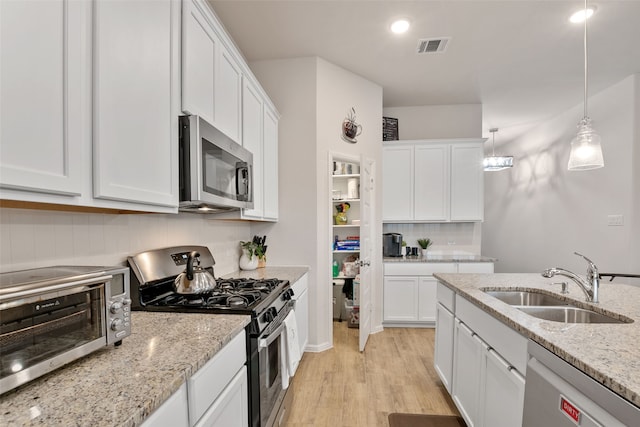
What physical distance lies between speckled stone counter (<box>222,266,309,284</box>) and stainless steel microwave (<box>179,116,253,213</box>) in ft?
2.50

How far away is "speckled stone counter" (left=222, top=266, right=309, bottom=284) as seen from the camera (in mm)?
2434

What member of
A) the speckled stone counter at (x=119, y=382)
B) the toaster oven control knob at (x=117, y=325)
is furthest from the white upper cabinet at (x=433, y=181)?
the toaster oven control knob at (x=117, y=325)

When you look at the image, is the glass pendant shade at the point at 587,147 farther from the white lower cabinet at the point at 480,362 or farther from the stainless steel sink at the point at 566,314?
the white lower cabinet at the point at 480,362

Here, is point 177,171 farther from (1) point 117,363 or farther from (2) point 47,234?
(1) point 117,363

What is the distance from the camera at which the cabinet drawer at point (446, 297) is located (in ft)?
6.77

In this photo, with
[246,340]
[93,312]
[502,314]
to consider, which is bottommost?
[246,340]

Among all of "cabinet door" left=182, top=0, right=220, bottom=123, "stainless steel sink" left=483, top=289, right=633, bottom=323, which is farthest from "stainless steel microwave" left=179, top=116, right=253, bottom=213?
"stainless steel sink" left=483, top=289, right=633, bottom=323

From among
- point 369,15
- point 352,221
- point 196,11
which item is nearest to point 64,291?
point 196,11

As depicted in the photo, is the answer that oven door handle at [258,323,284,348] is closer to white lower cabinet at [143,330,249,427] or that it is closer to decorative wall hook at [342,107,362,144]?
white lower cabinet at [143,330,249,427]

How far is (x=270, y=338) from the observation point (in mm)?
1544

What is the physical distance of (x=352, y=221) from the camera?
3.66 metres

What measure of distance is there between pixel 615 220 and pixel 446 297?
301 cm

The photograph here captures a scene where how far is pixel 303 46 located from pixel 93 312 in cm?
275

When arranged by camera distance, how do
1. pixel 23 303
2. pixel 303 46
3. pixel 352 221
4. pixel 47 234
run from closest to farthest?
1. pixel 23 303
2. pixel 47 234
3. pixel 303 46
4. pixel 352 221
